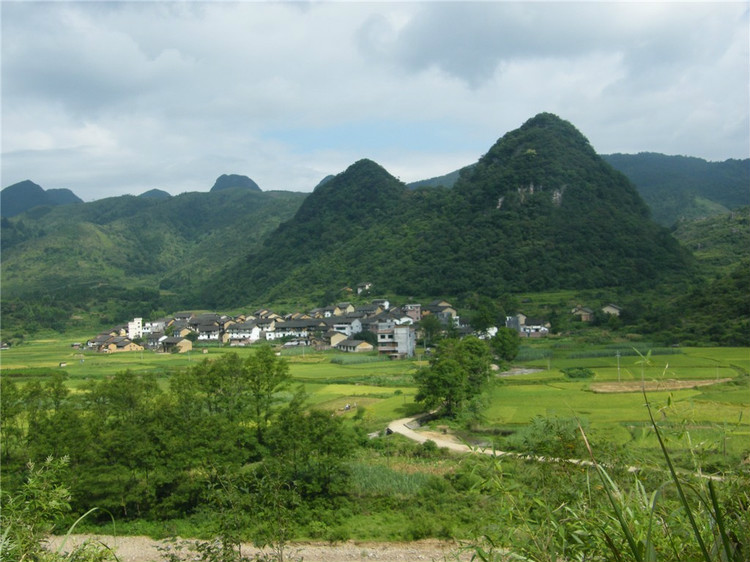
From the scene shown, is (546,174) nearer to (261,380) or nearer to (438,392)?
(438,392)

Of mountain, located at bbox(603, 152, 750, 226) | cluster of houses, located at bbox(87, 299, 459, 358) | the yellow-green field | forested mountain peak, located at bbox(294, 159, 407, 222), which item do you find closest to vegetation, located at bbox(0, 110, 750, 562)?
the yellow-green field

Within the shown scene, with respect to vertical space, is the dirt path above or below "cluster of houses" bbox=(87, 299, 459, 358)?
below

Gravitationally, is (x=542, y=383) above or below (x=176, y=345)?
above

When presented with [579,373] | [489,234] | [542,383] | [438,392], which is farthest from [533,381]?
[489,234]

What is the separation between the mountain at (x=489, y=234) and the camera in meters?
65.9

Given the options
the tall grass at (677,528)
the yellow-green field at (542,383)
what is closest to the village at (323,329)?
the yellow-green field at (542,383)

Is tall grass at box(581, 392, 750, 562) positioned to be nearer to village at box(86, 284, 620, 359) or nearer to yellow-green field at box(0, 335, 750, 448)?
yellow-green field at box(0, 335, 750, 448)

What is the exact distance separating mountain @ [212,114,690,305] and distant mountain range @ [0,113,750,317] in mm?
232

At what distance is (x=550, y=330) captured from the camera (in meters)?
49.0

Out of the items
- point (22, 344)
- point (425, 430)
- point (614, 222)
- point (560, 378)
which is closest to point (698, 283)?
point (614, 222)

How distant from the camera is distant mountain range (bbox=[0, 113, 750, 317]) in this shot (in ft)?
220

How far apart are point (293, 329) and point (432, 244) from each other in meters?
28.4

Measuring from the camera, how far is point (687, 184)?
14025cm

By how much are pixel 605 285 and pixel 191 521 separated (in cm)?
5642
